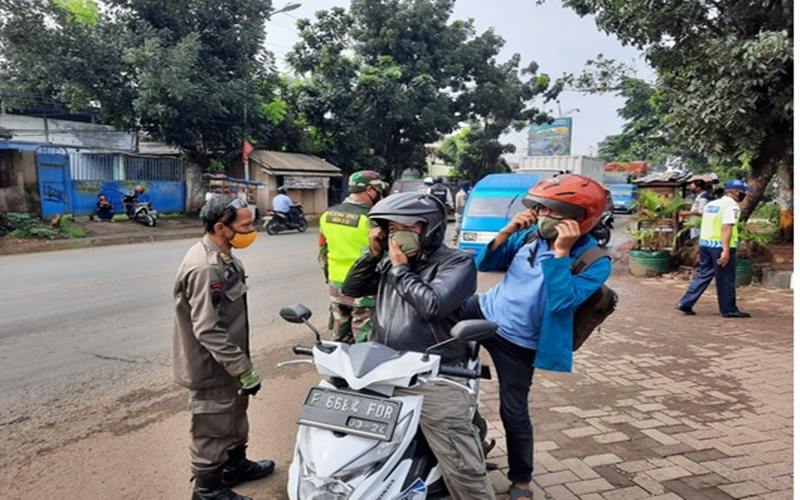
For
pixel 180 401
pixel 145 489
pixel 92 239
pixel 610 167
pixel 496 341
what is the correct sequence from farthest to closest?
pixel 610 167 → pixel 92 239 → pixel 180 401 → pixel 145 489 → pixel 496 341

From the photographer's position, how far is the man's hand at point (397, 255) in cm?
236

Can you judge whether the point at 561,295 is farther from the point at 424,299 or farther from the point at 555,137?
the point at 555,137

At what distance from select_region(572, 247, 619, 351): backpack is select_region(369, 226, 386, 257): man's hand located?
0.87 meters

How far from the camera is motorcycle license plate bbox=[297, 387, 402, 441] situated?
1.95 metres

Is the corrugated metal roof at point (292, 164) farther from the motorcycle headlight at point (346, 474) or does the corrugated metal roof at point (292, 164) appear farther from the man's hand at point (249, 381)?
the motorcycle headlight at point (346, 474)

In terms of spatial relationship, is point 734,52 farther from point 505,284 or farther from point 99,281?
point 99,281

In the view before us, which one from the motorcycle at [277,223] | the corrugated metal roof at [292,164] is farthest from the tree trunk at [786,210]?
the corrugated metal roof at [292,164]

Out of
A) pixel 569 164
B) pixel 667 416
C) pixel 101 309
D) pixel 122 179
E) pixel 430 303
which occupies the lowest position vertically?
pixel 667 416

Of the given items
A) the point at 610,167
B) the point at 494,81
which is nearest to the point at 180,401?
the point at 494,81

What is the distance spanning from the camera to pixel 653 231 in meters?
10.1

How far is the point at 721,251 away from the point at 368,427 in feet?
20.7

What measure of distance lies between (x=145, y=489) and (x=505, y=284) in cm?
220

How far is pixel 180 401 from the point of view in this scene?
13.9ft

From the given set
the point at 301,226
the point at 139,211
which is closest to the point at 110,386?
the point at 301,226
